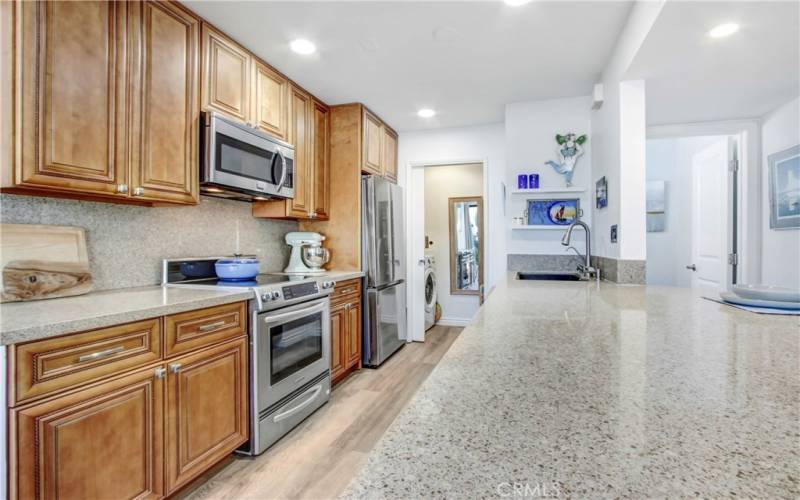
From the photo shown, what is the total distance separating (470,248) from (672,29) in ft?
12.1

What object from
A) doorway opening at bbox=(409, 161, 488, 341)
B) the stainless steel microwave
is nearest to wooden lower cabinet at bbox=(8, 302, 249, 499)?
the stainless steel microwave

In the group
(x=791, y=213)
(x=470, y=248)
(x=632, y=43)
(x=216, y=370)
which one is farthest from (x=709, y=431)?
(x=470, y=248)

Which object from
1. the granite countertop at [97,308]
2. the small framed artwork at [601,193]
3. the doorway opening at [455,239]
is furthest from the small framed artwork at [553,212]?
the granite countertop at [97,308]

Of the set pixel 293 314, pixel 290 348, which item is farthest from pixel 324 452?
pixel 293 314

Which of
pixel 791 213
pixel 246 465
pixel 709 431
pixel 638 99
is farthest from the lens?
pixel 791 213

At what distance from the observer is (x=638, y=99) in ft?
7.09

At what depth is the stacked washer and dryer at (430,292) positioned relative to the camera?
4512 mm

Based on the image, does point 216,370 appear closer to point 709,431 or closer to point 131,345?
point 131,345

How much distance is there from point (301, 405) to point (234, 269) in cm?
92

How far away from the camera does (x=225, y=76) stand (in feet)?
6.99

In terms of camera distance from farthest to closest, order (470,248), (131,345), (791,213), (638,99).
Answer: (470,248)
(791,213)
(638,99)
(131,345)

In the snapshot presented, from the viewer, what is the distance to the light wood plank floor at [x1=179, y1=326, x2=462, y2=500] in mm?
1657

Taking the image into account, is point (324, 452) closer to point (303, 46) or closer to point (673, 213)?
point (303, 46)

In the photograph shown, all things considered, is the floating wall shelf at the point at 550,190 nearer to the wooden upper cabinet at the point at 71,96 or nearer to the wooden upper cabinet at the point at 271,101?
the wooden upper cabinet at the point at 271,101
